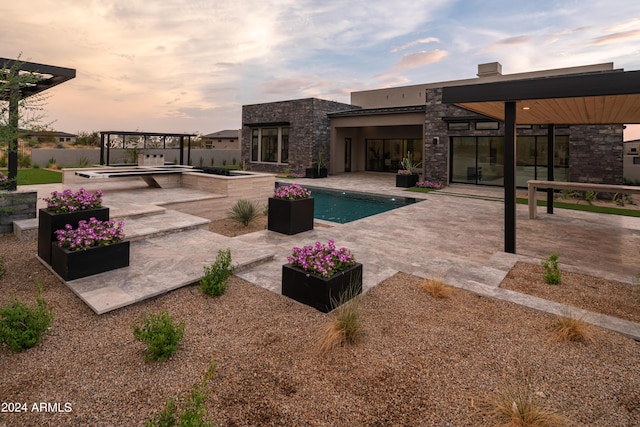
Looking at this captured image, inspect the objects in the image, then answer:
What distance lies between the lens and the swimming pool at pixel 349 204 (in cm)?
1052

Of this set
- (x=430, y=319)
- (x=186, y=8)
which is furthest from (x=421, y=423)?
(x=186, y=8)

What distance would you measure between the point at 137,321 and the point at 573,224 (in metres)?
9.97

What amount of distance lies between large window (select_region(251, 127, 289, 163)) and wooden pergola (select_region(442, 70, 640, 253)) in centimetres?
1673

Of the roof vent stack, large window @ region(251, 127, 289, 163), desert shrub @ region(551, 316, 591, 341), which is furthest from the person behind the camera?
large window @ region(251, 127, 289, 163)

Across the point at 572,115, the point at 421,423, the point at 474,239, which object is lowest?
the point at 421,423

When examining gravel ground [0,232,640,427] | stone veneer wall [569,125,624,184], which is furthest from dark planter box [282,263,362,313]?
stone veneer wall [569,125,624,184]

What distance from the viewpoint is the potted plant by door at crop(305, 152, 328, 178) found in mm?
20500

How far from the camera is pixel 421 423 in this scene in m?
2.15

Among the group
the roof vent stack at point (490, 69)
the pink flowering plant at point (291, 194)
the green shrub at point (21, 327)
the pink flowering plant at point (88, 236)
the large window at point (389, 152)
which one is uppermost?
the roof vent stack at point (490, 69)

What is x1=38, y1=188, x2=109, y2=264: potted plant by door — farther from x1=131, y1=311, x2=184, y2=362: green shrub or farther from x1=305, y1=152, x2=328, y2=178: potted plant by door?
x1=305, y1=152, x2=328, y2=178: potted plant by door

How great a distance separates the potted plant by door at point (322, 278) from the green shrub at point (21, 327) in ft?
7.70

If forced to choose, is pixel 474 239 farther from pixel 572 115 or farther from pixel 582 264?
pixel 572 115

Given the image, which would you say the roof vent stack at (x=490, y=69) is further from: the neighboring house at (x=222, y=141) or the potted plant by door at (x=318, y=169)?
the neighboring house at (x=222, y=141)

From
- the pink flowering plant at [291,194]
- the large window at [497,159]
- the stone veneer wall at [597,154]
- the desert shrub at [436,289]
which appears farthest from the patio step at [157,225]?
the stone veneer wall at [597,154]
